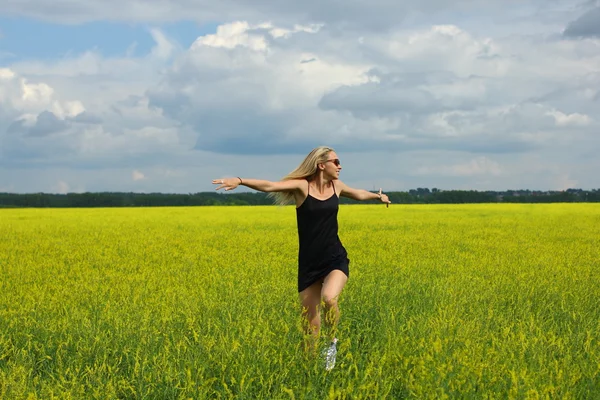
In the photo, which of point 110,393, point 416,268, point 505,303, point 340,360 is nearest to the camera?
point 110,393

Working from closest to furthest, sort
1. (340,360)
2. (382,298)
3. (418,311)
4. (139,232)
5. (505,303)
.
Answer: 1. (340,360)
2. (418,311)
3. (382,298)
4. (505,303)
5. (139,232)

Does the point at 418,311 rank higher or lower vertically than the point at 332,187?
lower

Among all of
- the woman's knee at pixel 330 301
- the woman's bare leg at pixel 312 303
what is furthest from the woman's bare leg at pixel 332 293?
the woman's bare leg at pixel 312 303

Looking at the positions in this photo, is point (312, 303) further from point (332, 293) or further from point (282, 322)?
point (332, 293)

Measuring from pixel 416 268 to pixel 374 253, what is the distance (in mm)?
3028

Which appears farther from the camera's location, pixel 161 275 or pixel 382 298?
pixel 161 275

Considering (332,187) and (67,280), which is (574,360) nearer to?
Answer: (332,187)

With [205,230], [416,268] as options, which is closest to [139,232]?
[205,230]

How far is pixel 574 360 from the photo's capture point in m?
6.06

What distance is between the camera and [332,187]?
6.49 metres

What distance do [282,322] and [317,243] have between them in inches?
37.9

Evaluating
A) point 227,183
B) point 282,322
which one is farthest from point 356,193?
point 227,183

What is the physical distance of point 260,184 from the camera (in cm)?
589

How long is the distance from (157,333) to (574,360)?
4.24m
